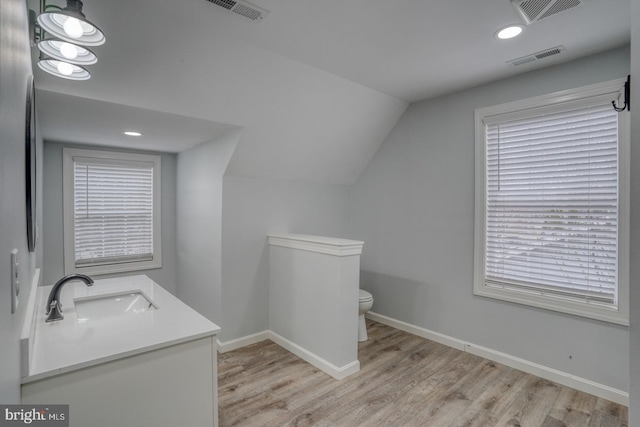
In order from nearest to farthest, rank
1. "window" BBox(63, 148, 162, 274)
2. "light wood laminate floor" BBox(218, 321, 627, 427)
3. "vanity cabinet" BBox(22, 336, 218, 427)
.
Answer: "vanity cabinet" BBox(22, 336, 218, 427)
"light wood laminate floor" BBox(218, 321, 627, 427)
"window" BBox(63, 148, 162, 274)

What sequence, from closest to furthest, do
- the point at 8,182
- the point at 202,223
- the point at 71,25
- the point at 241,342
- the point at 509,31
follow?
the point at 8,182 → the point at 71,25 → the point at 509,31 → the point at 241,342 → the point at 202,223

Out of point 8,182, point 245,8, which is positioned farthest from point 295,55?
point 8,182

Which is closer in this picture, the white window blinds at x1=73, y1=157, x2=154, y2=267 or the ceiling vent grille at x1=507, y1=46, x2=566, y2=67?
the ceiling vent grille at x1=507, y1=46, x2=566, y2=67

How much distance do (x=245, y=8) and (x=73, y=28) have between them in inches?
37.1

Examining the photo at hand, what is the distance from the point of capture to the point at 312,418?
211 cm

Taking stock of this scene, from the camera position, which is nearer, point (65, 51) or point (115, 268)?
point (65, 51)

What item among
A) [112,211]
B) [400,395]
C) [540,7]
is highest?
[540,7]

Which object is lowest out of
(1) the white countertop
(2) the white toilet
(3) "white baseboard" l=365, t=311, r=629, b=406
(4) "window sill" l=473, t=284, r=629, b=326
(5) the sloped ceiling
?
(3) "white baseboard" l=365, t=311, r=629, b=406

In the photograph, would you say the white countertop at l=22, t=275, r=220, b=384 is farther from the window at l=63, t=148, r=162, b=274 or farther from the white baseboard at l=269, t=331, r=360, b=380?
the window at l=63, t=148, r=162, b=274

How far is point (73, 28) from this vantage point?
1.15 metres

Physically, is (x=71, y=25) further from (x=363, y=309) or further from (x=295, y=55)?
(x=363, y=309)

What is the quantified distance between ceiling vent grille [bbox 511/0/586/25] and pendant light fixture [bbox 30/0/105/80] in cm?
207

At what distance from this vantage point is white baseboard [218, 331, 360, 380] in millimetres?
2617

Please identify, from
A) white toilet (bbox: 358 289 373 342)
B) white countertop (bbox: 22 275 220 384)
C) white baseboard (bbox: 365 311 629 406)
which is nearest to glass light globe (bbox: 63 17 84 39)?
white countertop (bbox: 22 275 220 384)
